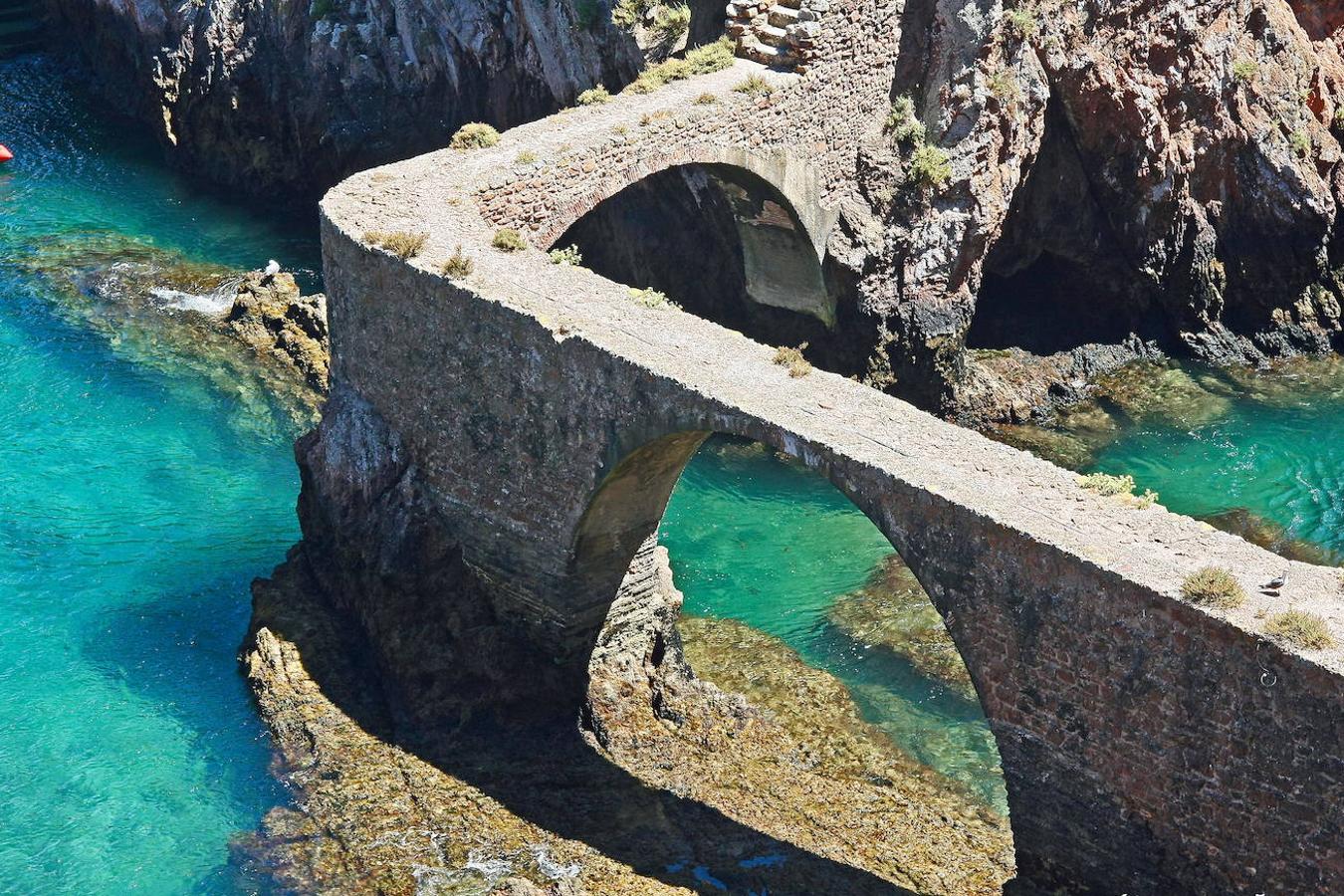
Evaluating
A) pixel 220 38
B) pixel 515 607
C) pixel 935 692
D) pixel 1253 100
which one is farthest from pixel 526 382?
pixel 220 38

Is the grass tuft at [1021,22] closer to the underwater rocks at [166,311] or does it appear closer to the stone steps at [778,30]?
the stone steps at [778,30]

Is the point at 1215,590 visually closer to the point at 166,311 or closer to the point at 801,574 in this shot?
the point at 801,574

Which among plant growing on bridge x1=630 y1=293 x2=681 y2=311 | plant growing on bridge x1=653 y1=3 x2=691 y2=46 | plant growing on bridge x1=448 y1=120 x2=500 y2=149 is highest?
plant growing on bridge x1=653 y1=3 x2=691 y2=46

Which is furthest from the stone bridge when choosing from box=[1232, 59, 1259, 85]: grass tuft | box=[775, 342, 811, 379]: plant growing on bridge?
box=[1232, 59, 1259, 85]: grass tuft

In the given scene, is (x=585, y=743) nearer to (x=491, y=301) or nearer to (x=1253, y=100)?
(x=491, y=301)

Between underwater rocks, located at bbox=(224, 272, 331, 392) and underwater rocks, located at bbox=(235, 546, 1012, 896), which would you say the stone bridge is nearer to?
underwater rocks, located at bbox=(235, 546, 1012, 896)

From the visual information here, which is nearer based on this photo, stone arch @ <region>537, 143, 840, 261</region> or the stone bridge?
the stone bridge
